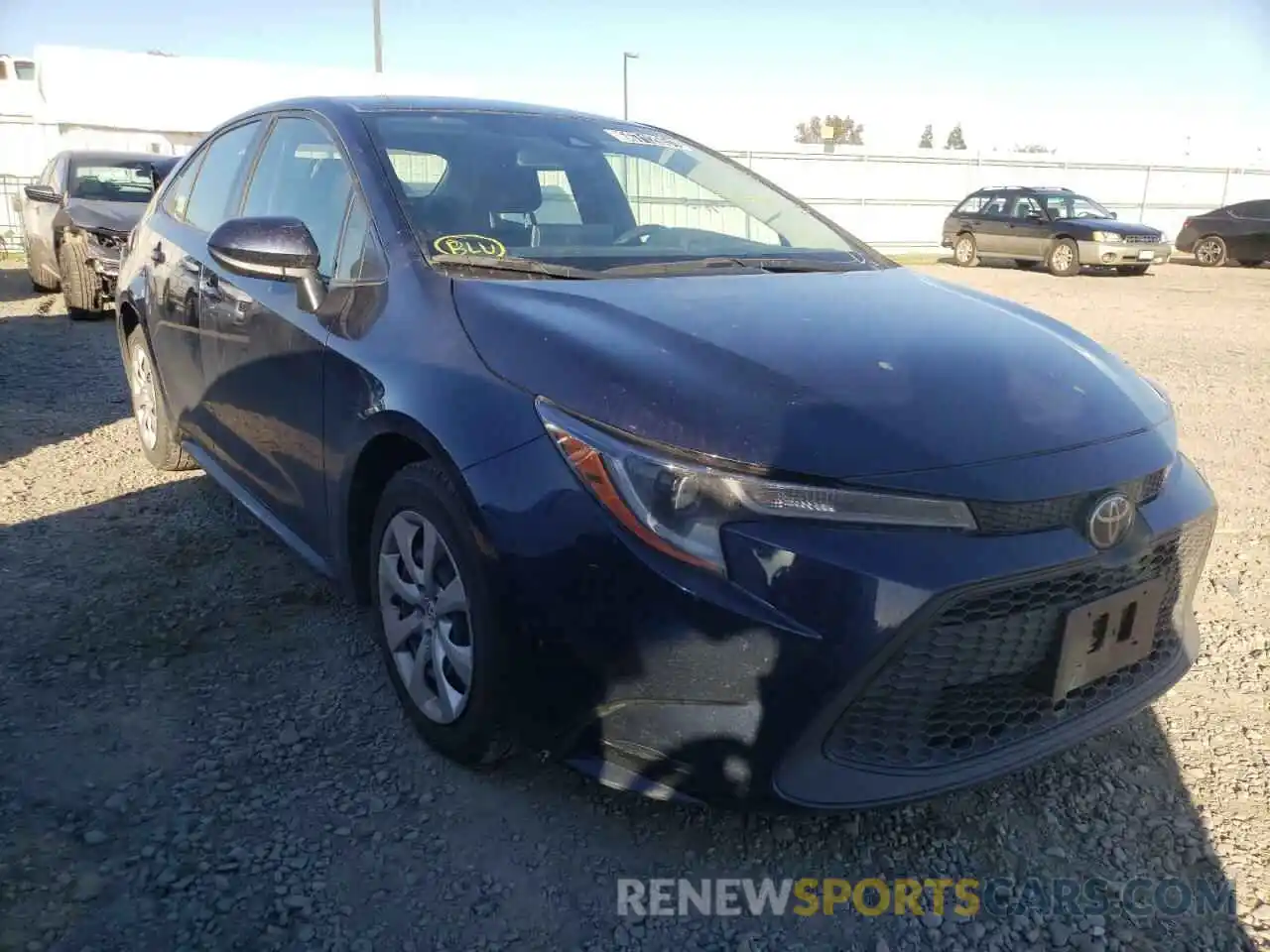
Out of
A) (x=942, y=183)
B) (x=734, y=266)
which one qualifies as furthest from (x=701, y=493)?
(x=942, y=183)

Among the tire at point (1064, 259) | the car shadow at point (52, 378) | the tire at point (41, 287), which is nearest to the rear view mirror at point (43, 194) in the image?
the tire at point (41, 287)

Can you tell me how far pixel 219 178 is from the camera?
392 centimetres

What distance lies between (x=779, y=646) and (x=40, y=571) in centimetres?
301

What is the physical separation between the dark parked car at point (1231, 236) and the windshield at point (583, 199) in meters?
19.2

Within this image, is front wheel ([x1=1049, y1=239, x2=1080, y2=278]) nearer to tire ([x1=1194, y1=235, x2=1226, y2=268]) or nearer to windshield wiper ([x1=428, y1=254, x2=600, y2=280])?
tire ([x1=1194, y1=235, x2=1226, y2=268])

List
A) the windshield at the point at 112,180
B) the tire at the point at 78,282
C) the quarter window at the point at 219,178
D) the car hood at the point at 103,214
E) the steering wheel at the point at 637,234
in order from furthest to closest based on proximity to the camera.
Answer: the windshield at the point at 112,180 → the tire at the point at 78,282 → the car hood at the point at 103,214 → the quarter window at the point at 219,178 → the steering wheel at the point at 637,234

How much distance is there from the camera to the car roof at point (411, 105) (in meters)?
3.17

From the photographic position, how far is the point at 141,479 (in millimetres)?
4715

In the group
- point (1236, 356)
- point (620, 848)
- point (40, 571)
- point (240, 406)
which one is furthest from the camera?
point (1236, 356)

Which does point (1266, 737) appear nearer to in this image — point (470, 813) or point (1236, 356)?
point (470, 813)

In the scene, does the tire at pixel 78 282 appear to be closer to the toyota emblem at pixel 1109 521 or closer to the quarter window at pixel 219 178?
the quarter window at pixel 219 178

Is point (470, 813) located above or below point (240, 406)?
below

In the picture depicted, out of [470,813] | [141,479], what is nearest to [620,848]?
[470,813]

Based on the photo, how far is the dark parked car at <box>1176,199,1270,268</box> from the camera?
19.0m
